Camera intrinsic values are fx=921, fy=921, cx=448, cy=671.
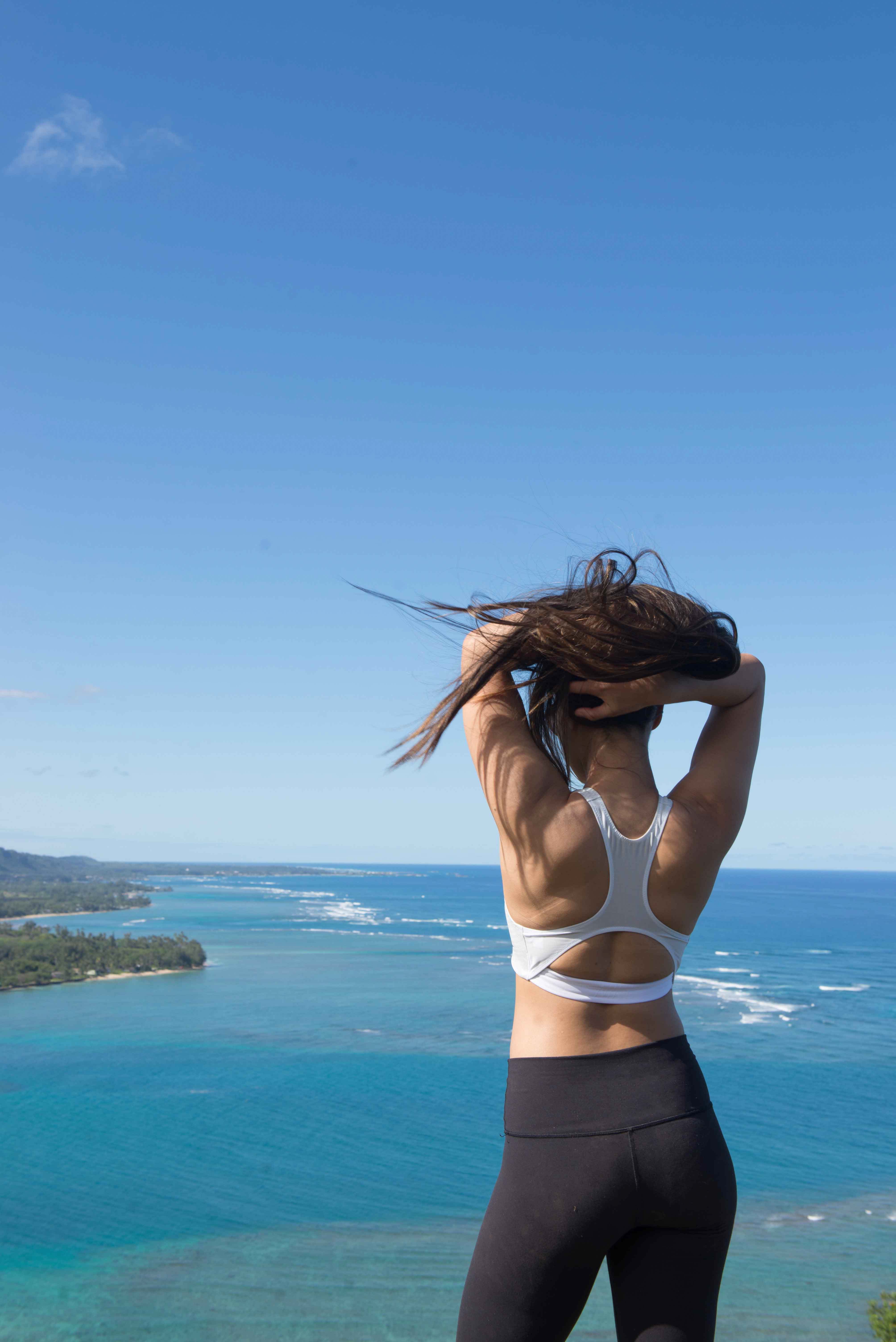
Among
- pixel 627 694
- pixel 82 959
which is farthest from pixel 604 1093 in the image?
pixel 82 959

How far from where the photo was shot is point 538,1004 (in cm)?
130

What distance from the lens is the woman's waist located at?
48.5 inches

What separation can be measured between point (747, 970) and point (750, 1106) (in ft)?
91.1

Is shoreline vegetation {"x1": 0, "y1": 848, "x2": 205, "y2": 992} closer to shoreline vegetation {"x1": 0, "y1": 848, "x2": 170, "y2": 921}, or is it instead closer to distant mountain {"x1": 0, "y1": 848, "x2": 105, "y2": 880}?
shoreline vegetation {"x1": 0, "y1": 848, "x2": 170, "y2": 921}

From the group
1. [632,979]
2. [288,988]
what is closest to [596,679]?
[632,979]

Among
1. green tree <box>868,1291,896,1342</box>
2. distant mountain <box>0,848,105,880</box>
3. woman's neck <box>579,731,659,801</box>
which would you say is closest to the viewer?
woman's neck <box>579,731,659,801</box>

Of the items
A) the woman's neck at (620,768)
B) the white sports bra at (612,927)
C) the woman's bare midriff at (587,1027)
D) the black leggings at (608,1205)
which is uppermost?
the woman's neck at (620,768)

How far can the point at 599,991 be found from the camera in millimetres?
1270

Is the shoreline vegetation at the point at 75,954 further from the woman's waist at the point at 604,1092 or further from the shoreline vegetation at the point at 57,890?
the woman's waist at the point at 604,1092

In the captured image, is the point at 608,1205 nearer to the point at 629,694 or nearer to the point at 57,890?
the point at 629,694

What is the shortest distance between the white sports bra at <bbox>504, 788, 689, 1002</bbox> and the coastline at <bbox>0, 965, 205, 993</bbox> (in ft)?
239

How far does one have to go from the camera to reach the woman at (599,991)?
1206 millimetres

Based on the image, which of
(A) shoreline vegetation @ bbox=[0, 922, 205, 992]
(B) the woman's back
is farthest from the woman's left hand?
(A) shoreline vegetation @ bbox=[0, 922, 205, 992]

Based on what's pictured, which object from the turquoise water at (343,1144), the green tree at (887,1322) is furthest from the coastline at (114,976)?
the green tree at (887,1322)
